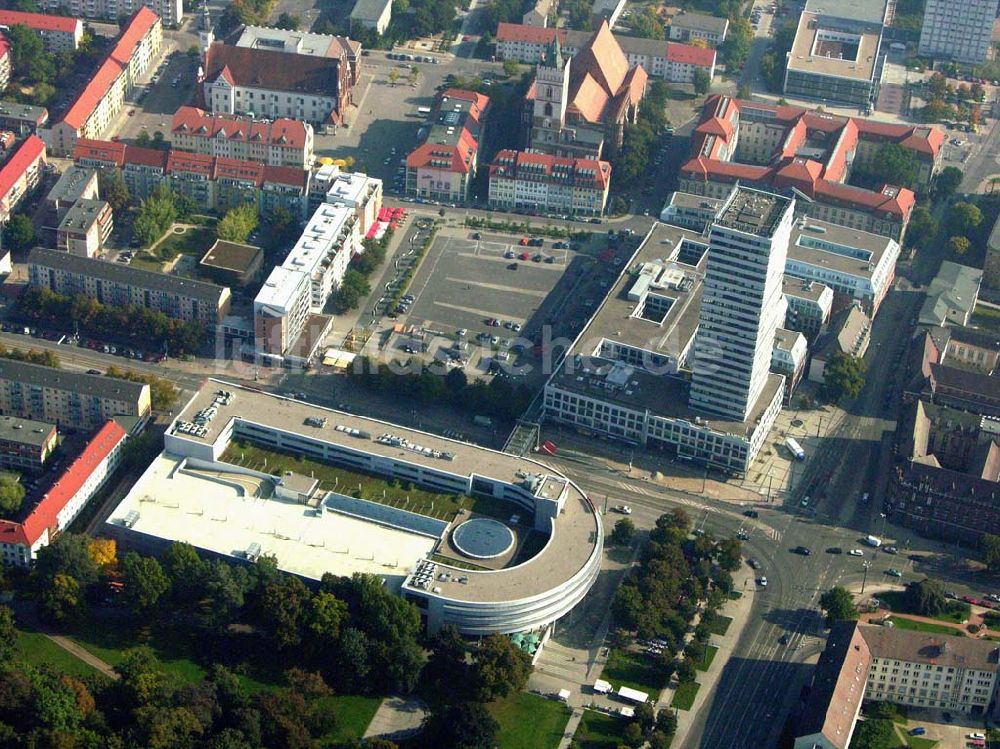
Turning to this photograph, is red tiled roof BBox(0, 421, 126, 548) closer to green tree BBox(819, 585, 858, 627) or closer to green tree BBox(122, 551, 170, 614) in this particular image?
green tree BBox(122, 551, 170, 614)

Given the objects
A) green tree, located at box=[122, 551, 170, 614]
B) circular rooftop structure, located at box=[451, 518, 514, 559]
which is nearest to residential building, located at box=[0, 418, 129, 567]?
green tree, located at box=[122, 551, 170, 614]

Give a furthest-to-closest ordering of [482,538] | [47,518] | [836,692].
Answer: [47,518] → [482,538] → [836,692]

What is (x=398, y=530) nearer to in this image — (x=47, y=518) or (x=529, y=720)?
(x=529, y=720)

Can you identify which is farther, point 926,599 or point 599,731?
point 926,599

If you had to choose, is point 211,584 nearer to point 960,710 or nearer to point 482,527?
point 482,527

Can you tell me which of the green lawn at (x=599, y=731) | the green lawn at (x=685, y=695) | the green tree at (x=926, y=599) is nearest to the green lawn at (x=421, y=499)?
the green lawn at (x=599, y=731)

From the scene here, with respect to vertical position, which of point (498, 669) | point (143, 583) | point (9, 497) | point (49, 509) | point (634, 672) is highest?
point (49, 509)

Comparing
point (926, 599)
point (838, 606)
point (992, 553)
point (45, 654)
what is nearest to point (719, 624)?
point (838, 606)
